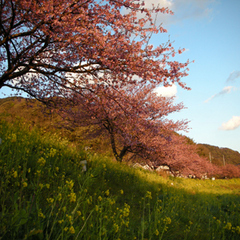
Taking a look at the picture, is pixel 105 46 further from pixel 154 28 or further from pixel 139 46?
pixel 154 28

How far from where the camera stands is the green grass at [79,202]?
2001 mm

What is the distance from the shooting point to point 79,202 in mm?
3053

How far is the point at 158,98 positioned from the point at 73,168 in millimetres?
8894

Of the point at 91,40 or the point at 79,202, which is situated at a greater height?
the point at 91,40

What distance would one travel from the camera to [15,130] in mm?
5277

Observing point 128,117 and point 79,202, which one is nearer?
point 79,202

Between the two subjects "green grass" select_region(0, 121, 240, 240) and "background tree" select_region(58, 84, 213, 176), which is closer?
"green grass" select_region(0, 121, 240, 240)

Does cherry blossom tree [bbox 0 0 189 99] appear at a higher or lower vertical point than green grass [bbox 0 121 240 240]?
higher

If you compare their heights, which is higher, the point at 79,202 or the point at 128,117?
the point at 128,117

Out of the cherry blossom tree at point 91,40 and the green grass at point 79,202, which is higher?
the cherry blossom tree at point 91,40

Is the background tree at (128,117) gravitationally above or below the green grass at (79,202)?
above

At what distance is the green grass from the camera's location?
2.00 m

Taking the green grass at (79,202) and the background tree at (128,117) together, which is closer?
the green grass at (79,202)

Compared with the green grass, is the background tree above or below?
above
